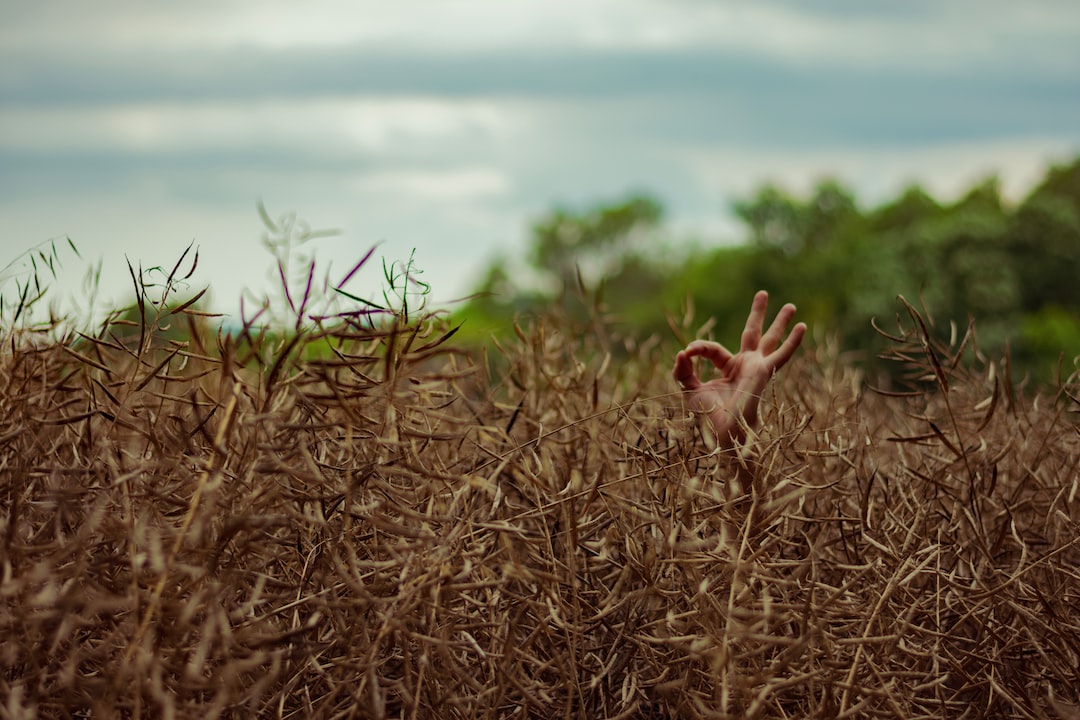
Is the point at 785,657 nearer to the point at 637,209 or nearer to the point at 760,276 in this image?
the point at 760,276

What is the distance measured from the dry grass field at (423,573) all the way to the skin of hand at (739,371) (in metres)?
0.12

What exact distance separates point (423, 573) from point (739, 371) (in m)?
1.15

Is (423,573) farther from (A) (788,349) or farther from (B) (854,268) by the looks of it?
(B) (854,268)

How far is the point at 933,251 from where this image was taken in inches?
723

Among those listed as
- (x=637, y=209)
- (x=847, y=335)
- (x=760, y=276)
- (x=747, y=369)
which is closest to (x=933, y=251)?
(x=847, y=335)

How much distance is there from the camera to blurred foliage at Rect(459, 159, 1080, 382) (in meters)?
15.4

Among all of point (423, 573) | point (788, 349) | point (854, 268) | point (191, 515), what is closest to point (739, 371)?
point (788, 349)

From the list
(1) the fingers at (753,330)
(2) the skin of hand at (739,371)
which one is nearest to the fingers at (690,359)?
(2) the skin of hand at (739,371)

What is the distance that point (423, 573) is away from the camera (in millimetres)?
1534

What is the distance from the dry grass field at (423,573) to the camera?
1438mm

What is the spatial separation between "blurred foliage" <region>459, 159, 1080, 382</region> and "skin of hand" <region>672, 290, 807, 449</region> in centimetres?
18

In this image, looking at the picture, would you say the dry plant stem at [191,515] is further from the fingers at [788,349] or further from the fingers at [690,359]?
the fingers at [788,349]

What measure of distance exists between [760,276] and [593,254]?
1977 centimetres

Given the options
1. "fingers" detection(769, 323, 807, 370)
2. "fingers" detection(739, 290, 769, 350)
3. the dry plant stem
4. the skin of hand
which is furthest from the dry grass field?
"fingers" detection(739, 290, 769, 350)
